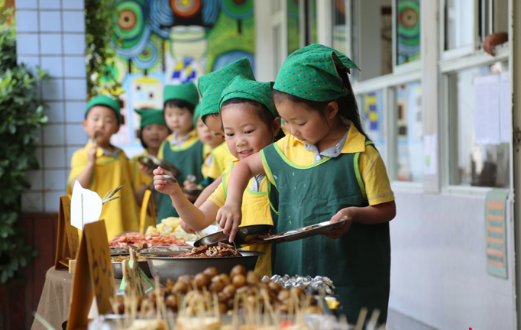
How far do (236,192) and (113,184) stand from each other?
2.36 meters

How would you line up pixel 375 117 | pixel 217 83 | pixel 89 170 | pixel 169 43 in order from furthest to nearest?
1. pixel 169 43
2. pixel 375 117
3. pixel 89 170
4. pixel 217 83

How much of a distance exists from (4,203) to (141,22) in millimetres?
4941

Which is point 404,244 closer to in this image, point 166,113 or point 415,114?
point 415,114

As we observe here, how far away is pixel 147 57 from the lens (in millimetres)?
8664

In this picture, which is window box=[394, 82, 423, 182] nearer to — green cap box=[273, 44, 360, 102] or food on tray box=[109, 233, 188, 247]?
food on tray box=[109, 233, 188, 247]

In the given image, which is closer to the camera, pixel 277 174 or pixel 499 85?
pixel 277 174

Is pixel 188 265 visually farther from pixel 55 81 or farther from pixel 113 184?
pixel 55 81

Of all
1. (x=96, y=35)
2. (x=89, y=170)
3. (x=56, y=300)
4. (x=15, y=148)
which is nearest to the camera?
(x=56, y=300)

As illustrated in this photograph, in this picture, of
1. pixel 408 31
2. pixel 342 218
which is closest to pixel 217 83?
pixel 342 218

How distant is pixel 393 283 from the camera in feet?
14.5

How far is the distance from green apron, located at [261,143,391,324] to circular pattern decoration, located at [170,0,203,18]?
745 cm

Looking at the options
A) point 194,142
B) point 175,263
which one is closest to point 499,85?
point 194,142

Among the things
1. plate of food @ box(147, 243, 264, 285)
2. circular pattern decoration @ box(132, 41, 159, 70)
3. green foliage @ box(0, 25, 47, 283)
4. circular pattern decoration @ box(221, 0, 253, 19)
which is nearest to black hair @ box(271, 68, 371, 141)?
plate of food @ box(147, 243, 264, 285)

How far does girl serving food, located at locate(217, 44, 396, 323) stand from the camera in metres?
1.71
